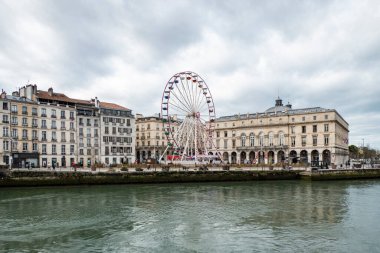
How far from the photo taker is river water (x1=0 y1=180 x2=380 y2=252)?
61.9 feet

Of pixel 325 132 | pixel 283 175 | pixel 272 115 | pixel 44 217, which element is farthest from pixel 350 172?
pixel 44 217

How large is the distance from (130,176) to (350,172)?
37879 millimetres

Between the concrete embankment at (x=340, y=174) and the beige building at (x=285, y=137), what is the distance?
17.6 m

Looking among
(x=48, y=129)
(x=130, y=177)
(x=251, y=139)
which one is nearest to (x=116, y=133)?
(x=48, y=129)

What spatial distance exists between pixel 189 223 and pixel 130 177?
2963 cm

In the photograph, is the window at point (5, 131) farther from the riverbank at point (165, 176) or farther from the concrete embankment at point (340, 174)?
the concrete embankment at point (340, 174)

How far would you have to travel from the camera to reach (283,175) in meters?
60.2

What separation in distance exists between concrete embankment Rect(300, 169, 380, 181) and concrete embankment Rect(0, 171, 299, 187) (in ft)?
9.80

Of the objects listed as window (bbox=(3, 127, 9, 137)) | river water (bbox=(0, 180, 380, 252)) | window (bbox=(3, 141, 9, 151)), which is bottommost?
river water (bbox=(0, 180, 380, 252))

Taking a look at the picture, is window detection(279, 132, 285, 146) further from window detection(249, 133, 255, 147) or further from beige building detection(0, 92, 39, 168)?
beige building detection(0, 92, 39, 168)

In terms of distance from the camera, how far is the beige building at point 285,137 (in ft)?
288

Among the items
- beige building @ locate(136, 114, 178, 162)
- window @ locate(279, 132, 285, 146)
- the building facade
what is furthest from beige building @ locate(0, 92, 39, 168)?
window @ locate(279, 132, 285, 146)

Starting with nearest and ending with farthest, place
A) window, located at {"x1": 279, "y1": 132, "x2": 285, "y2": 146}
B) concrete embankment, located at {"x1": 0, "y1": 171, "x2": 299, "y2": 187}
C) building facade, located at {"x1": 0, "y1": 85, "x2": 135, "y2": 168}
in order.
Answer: concrete embankment, located at {"x1": 0, "y1": 171, "x2": 299, "y2": 187}, building facade, located at {"x1": 0, "y1": 85, "x2": 135, "y2": 168}, window, located at {"x1": 279, "y1": 132, "x2": 285, "y2": 146}

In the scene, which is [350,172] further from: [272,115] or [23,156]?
[23,156]
